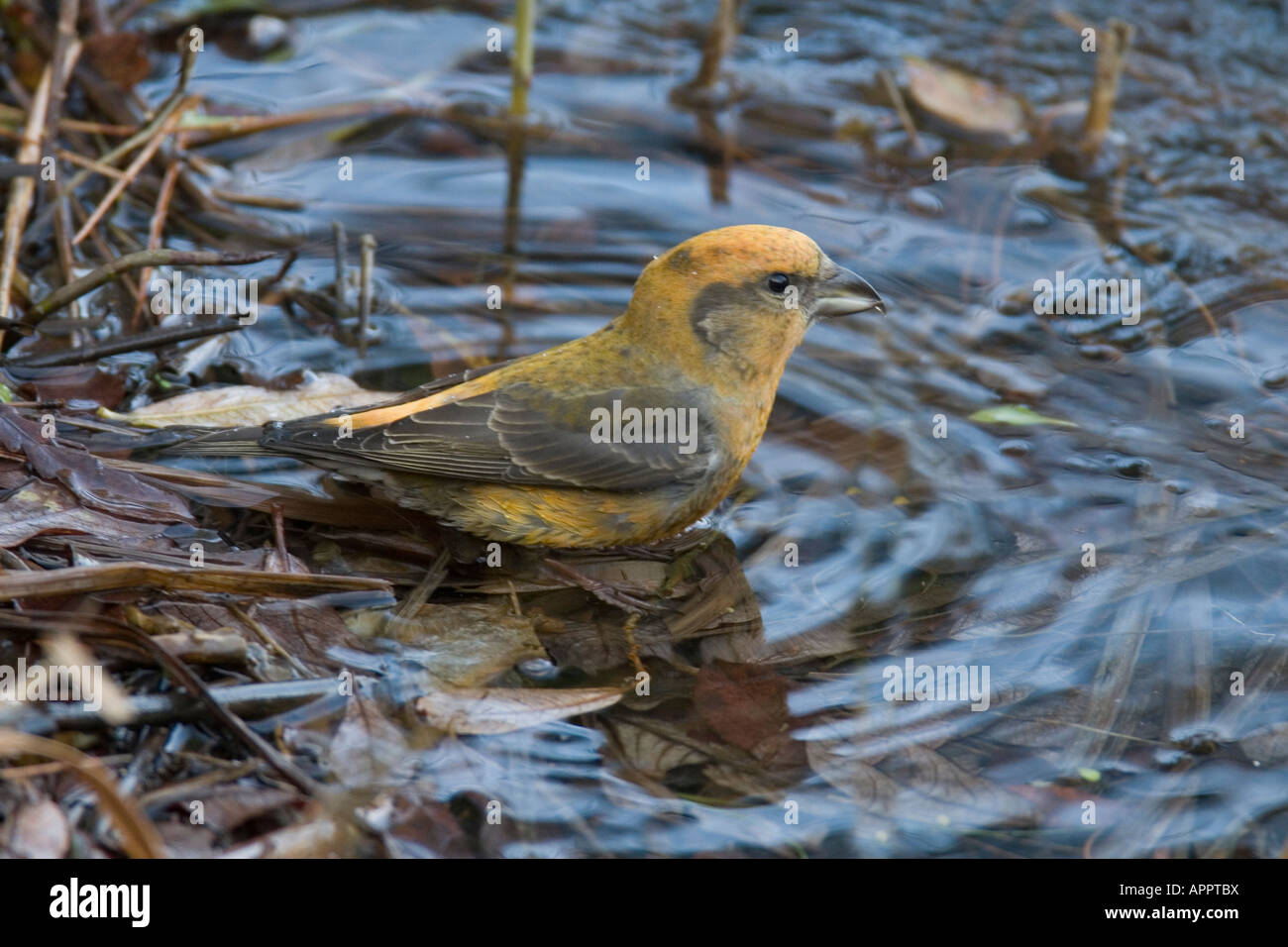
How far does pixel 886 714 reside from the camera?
4066 millimetres

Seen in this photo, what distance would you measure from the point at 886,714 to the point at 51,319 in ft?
12.5

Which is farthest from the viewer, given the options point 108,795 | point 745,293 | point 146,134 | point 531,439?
point 146,134

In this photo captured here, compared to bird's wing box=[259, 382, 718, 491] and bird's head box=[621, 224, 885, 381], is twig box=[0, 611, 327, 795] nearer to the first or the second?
bird's wing box=[259, 382, 718, 491]

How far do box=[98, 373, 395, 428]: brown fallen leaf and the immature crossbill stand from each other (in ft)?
1.25

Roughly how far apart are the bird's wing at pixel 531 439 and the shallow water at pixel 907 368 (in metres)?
0.51

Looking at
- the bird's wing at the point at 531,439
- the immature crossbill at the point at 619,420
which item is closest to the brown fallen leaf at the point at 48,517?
the immature crossbill at the point at 619,420

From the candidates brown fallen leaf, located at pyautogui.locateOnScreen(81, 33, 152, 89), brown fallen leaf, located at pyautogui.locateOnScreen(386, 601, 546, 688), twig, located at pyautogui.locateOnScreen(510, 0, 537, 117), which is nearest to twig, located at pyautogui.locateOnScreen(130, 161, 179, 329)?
brown fallen leaf, located at pyautogui.locateOnScreen(81, 33, 152, 89)

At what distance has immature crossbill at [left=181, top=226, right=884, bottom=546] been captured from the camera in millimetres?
4672

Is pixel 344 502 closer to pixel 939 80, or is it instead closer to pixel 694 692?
pixel 694 692

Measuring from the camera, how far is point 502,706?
3.93 m

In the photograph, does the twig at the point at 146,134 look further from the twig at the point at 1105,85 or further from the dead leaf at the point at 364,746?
the twig at the point at 1105,85

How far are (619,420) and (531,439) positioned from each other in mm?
341

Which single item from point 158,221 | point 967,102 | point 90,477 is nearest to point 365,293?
point 158,221

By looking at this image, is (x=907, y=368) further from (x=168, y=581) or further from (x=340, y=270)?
(x=168, y=581)
